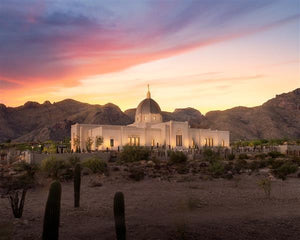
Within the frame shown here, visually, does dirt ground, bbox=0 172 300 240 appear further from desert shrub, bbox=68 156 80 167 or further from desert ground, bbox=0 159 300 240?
desert shrub, bbox=68 156 80 167

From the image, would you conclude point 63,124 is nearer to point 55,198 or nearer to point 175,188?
point 175,188

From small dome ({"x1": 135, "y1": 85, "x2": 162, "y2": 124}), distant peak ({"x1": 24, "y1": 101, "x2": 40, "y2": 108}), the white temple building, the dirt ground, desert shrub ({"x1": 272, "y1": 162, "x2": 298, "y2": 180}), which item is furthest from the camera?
distant peak ({"x1": 24, "y1": 101, "x2": 40, "y2": 108})

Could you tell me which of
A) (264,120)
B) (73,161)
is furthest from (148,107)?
(264,120)

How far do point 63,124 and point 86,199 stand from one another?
9163 cm

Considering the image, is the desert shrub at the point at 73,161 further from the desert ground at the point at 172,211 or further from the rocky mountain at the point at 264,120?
the rocky mountain at the point at 264,120

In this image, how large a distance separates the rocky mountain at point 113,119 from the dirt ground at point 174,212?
256 feet

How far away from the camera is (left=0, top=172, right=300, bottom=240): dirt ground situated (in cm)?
934

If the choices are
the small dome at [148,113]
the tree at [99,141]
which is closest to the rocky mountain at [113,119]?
the small dome at [148,113]

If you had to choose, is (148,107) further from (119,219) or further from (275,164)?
(119,219)

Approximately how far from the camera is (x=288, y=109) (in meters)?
119

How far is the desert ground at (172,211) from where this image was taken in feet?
30.7

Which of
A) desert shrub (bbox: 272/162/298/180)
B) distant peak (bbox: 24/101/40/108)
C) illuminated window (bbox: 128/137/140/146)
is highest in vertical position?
distant peak (bbox: 24/101/40/108)

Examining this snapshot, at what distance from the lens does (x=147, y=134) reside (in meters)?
45.6

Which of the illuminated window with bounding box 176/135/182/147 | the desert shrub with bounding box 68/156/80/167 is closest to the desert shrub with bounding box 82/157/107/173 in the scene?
the desert shrub with bounding box 68/156/80/167
